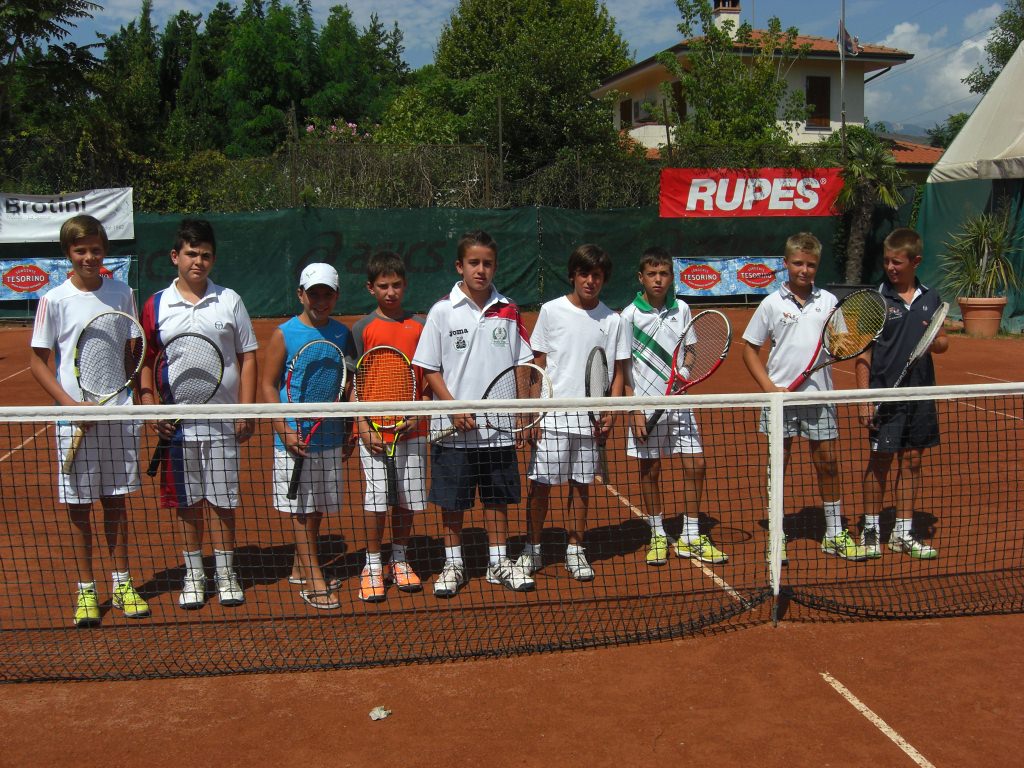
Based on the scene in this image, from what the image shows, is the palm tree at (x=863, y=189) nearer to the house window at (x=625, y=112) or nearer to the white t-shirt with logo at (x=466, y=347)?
the white t-shirt with logo at (x=466, y=347)

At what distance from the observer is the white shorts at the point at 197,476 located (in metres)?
4.45

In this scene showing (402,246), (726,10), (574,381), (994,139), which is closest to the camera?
(574,381)

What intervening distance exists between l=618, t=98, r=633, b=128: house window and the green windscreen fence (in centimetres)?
1923

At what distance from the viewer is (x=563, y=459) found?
4.78m

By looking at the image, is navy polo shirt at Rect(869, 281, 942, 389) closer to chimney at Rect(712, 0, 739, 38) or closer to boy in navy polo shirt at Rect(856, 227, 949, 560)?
boy in navy polo shirt at Rect(856, 227, 949, 560)

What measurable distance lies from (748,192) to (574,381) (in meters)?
16.6

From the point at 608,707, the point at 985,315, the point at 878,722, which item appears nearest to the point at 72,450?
the point at 608,707

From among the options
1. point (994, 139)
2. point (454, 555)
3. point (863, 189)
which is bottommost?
point (454, 555)

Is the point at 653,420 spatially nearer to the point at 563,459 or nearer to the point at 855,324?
the point at 563,459

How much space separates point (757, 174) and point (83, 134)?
14488mm

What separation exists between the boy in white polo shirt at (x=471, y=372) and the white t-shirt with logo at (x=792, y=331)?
5.09ft

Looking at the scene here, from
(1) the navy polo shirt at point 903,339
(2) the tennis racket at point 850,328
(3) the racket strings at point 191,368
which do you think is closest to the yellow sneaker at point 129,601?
(3) the racket strings at point 191,368

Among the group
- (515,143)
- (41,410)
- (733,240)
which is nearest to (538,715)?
(41,410)

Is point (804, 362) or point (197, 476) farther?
point (804, 362)
